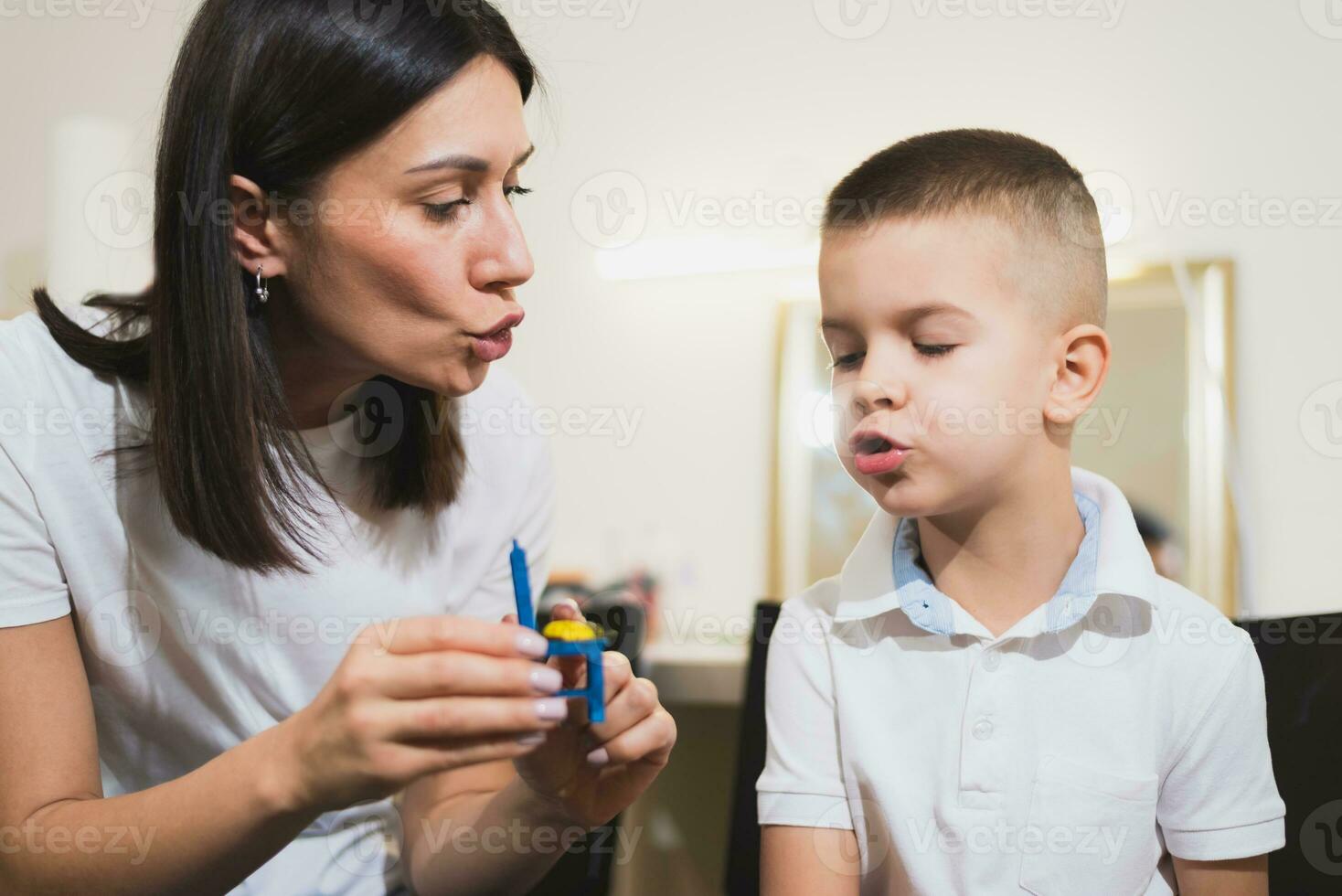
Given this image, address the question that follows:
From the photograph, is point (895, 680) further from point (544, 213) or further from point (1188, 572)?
point (544, 213)

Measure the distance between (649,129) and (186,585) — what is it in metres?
1.78

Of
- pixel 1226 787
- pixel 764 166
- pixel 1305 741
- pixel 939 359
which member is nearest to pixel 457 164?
pixel 939 359

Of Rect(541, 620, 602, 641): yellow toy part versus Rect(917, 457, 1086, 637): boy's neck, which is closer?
Rect(541, 620, 602, 641): yellow toy part

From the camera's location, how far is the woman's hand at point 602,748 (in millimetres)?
751

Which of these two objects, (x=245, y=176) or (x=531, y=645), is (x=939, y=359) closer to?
(x=531, y=645)

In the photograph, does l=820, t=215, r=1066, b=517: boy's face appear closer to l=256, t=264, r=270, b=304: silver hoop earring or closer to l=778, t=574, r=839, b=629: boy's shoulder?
l=778, t=574, r=839, b=629: boy's shoulder

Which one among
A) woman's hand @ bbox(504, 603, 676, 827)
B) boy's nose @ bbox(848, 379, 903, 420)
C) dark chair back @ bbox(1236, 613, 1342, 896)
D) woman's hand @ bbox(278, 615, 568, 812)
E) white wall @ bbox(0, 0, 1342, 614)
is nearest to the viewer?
woman's hand @ bbox(278, 615, 568, 812)

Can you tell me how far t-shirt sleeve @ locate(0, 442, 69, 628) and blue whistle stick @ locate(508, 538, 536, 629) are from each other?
1.54 feet

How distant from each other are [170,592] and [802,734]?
61cm

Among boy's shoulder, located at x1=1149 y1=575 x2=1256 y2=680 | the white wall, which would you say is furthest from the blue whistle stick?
the white wall

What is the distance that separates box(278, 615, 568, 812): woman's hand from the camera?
2.08 ft

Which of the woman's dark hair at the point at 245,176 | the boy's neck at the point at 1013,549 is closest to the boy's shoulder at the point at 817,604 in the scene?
the boy's neck at the point at 1013,549

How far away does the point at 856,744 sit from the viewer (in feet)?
3.04

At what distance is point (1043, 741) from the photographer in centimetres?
90
